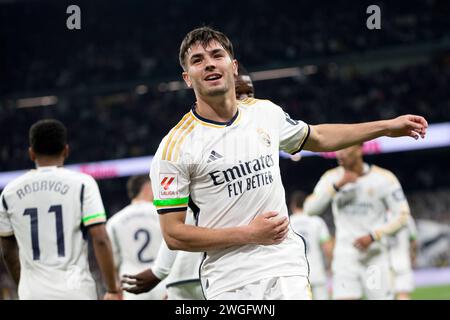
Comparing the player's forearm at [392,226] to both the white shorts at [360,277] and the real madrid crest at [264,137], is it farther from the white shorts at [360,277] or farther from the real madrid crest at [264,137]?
the real madrid crest at [264,137]

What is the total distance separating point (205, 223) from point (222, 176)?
10.8 inches

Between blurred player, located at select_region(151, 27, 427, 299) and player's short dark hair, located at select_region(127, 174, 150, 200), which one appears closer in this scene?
blurred player, located at select_region(151, 27, 427, 299)

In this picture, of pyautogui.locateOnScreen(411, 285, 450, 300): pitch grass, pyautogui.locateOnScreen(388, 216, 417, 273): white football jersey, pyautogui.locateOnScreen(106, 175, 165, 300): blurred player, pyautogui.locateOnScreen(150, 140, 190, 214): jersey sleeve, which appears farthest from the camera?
pyautogui.locateOnScreen(411, 285, 450, 300): pitch grass

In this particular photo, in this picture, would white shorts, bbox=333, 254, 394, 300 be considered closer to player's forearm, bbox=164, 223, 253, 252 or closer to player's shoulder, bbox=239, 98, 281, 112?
player's shoulder, bbox=239, 98, 281, 112

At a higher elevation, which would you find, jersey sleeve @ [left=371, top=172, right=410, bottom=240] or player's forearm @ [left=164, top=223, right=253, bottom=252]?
player's forearm @ [left=164, top=223, right=253, bottom=252]

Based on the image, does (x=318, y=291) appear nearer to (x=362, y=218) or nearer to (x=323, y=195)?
(x=362, y=218)

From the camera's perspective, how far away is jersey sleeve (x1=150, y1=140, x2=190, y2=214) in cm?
409

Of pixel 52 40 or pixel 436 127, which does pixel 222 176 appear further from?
pixel 52 40

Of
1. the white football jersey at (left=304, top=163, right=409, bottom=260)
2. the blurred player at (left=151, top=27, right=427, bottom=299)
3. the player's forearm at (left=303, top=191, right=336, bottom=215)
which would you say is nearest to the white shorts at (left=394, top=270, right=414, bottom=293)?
the white football jersey at (left=304, top=163, right=409, bottom=260)

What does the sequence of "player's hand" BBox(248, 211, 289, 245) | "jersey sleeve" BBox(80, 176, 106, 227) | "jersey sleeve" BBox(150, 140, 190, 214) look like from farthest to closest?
"jersey sleeve" BBox(80, 176, 106, 227)
"jersey sleeve" BBox(150, 140, 190, 214)
"player's hand" BBox(248, 211, 289, 245)

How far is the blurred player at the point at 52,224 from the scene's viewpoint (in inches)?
227

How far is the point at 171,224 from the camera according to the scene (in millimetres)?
4086

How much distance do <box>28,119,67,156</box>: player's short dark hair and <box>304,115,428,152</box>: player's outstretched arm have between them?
6.97ft
